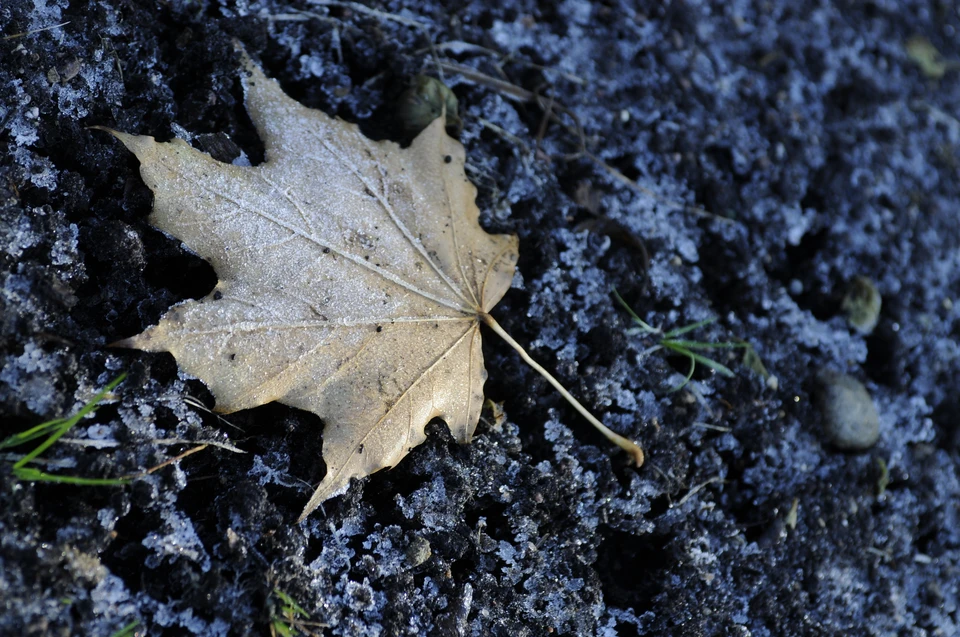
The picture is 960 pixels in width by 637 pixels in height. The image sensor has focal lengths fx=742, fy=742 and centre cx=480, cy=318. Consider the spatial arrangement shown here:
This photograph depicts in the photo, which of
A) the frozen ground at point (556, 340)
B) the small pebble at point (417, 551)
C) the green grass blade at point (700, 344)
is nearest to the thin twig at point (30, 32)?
the frozen ground at point (556, 340)

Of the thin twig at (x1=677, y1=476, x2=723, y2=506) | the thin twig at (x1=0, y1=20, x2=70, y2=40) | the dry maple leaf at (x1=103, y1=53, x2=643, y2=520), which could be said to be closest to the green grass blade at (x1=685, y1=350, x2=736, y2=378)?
the thin twig at (x1=677, y1=476, x2=723, y2=506)

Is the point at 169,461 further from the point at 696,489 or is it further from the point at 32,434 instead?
the point at 696,489

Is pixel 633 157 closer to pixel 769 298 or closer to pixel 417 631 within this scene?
pixel 769 298

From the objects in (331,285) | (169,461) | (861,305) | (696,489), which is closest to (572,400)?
(696,489)

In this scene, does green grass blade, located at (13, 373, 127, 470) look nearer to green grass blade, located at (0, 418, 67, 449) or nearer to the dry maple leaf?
green grass blade, located at (0, 418, 67, 449)

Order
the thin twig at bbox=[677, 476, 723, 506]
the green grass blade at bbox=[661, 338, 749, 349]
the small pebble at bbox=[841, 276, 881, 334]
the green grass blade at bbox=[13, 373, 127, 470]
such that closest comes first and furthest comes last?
1. the green grass blade at bbox=[13, 373, 127, 470]
2. the thin twig at bbox=[677, 476, 723, 506]
3. the green grass blade at bbox=[661, 338, 749, 349]
4. the small pebble at bbox=[841, 276, 881, 334]

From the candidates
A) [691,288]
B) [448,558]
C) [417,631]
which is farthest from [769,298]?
[417,631]
